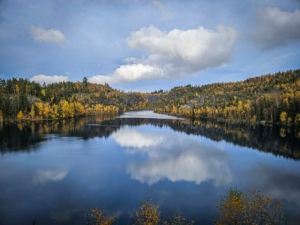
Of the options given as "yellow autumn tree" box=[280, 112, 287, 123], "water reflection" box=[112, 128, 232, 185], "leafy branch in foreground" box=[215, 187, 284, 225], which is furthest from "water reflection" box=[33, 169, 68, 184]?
"yellow autumn tree" box=[280, 112, 287, 123]

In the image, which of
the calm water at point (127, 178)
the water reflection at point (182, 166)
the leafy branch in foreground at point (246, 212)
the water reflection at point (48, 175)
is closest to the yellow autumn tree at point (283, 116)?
the calm water at point (127, 178)

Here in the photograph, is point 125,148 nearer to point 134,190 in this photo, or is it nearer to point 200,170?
point 200,170

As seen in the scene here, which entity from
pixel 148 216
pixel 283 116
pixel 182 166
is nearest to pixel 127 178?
pixel 182 166

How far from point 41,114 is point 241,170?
10548 cm

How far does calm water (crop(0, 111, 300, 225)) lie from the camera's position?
22344 mm

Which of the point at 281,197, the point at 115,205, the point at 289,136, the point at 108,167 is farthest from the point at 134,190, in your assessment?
the point at 289,136

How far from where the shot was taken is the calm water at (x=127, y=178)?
2234 cm

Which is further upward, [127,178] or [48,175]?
[48,175]

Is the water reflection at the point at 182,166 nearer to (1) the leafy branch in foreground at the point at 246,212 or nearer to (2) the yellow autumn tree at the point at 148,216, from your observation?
(2) the yellow autumn tree at the point at 148,216

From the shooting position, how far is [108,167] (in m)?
37.9

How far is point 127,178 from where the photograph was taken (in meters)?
32.2

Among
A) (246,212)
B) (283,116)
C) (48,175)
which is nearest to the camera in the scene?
(246,212)

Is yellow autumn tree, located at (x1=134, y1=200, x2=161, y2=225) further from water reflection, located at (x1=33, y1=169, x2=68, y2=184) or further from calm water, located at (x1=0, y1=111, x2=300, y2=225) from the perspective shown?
water reflection, located at (x1=33, y1=169, x2=68, y2=184)

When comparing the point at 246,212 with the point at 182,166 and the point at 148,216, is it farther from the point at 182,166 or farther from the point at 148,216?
the point at 182,166
